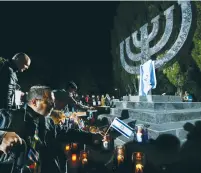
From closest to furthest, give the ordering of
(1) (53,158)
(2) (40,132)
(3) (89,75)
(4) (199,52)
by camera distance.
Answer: (2) (40,132) → (1) (53,158) → (4) (199,52) → (3) (89,75)

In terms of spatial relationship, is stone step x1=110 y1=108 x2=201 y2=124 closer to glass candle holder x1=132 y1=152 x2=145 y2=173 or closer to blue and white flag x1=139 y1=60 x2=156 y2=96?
blue and white flag x1=139 y1=60 x2=156 y2=96

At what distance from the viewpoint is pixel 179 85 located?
46.9 ft

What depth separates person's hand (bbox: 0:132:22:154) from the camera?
4.63ft

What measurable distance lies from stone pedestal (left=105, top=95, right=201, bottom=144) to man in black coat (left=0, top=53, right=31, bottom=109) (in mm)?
4651

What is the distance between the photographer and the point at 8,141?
56.0 inches

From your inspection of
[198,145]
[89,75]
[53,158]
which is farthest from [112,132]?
[89,75]

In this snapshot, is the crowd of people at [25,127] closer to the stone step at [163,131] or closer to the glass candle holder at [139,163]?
the glass candle holder at [139,163]

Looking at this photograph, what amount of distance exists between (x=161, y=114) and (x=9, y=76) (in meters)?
5.90

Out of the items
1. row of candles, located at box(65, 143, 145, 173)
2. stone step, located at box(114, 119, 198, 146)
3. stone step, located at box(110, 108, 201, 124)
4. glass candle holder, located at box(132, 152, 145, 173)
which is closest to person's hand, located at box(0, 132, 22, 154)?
row of candles, located at box(65, 143, 145, 173)

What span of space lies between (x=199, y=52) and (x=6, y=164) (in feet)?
44.7

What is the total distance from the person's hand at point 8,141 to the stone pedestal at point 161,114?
16.5ft

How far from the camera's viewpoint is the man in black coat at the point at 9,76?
1.96m

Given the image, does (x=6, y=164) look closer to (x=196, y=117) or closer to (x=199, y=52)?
(x=196, y=117)

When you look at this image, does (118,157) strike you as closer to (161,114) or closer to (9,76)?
(9,76)
